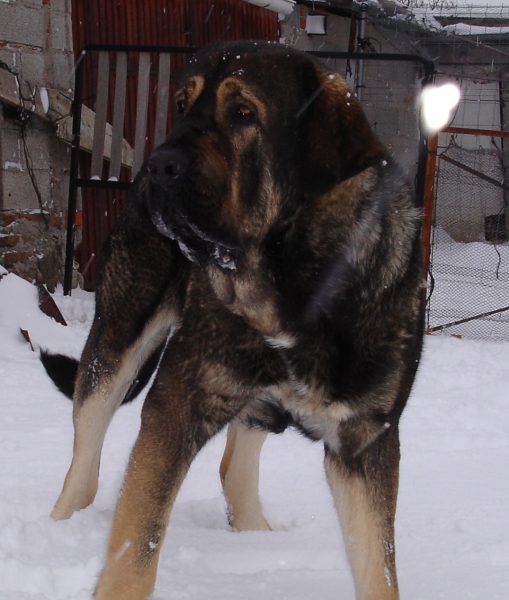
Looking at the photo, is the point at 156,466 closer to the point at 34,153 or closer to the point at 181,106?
the point at 181,106

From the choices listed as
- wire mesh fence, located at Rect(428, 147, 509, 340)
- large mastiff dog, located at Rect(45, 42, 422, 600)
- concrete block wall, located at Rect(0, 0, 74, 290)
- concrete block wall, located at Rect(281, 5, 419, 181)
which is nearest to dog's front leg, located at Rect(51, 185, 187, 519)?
large mastiff dog, located at Rect(45, 42, 422, 600)

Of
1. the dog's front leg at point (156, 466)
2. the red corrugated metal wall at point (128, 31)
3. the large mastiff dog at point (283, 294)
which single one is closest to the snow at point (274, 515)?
the dog's front leg at point (156, 466)

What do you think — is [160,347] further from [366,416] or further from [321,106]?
[321,106]

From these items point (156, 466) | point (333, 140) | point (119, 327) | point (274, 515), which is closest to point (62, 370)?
point (119, 327)

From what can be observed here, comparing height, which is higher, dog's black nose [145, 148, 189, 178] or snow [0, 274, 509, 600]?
dog's black nose [145, 148, 189, 178]

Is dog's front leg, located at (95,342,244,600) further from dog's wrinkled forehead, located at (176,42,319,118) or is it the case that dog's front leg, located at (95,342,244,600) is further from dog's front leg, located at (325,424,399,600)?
dog's wrinkled forehead, located at (176,42,319,118)

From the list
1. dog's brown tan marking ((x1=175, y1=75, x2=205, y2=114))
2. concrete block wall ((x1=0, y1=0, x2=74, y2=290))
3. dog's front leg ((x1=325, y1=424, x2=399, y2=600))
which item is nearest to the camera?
dog's brown tan marking ((x1=175, y1=75, x2=205, y2=114))

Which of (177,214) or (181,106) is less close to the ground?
(181,106)

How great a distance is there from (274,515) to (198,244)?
5.17ft

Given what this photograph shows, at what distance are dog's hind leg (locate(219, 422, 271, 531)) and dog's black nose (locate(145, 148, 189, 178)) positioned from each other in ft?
4.74

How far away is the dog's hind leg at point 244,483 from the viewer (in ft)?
10.5

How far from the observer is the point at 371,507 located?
246 centimetres

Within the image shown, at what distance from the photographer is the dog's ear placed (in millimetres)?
2131

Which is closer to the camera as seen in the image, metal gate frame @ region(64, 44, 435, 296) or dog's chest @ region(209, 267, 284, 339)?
dog's chest @ region(209, 267, 284, 339)
